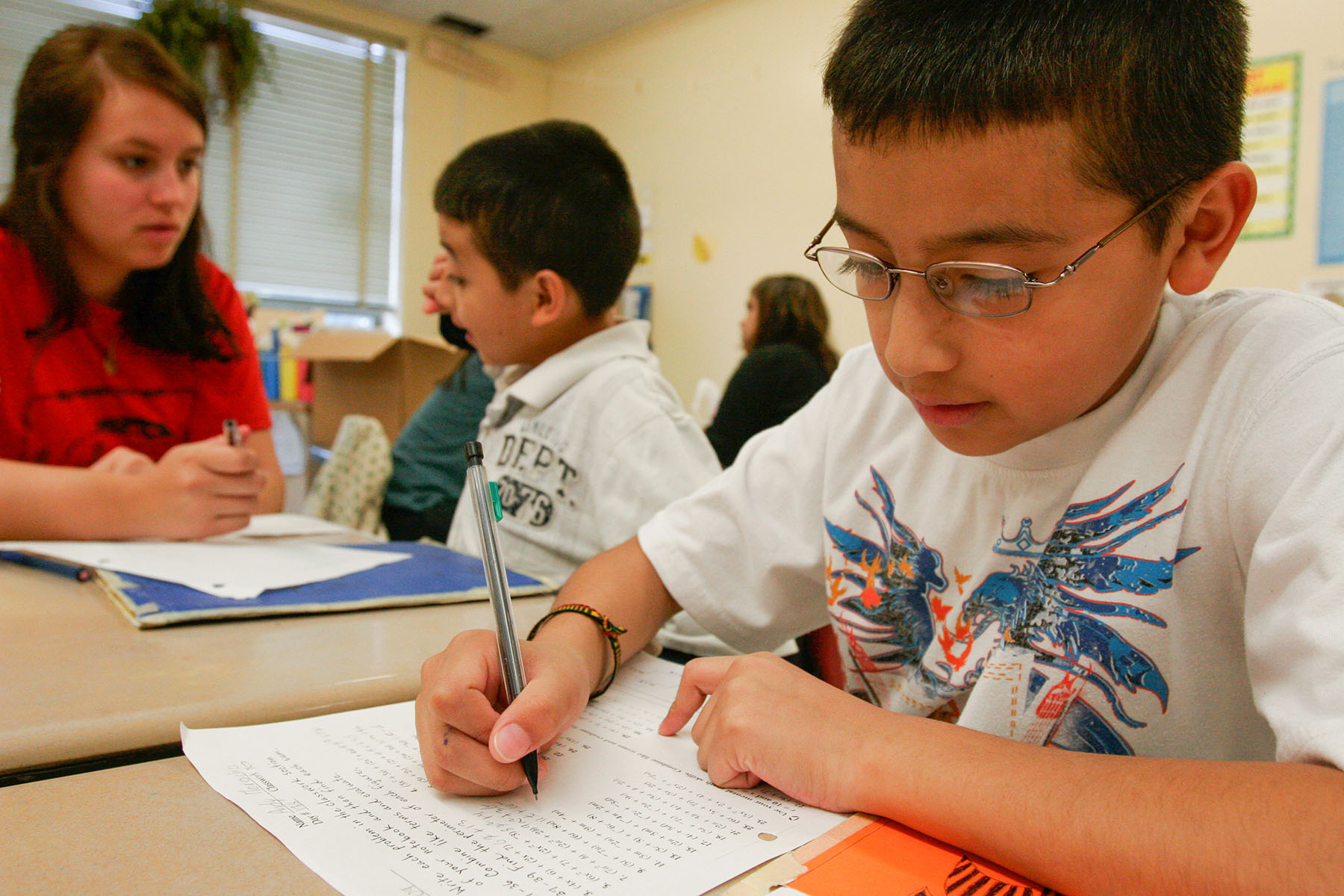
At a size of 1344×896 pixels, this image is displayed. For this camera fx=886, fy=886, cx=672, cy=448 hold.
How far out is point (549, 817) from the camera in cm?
46

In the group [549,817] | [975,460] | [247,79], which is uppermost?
[247,79]

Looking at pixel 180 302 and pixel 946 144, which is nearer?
pixel 946 144

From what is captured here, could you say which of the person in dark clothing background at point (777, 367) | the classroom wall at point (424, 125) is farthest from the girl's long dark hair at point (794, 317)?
the classroom wall at point (424, 125)

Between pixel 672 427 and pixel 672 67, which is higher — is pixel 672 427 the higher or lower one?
the lower one

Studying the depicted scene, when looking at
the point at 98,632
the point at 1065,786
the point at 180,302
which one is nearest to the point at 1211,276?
the point at 1065,786

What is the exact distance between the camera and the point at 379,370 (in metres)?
2.90

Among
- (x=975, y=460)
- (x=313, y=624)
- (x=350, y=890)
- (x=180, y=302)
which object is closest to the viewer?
(x=350, y=890)

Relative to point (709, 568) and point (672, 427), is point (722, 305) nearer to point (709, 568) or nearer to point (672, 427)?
point (672, 427)

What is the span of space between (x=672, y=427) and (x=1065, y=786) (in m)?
0.81

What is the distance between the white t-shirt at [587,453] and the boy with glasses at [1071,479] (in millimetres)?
463

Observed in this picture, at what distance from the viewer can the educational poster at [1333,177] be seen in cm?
221

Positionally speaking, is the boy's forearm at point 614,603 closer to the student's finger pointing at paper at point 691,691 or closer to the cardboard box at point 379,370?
the student's finger pointing at paper at point 691,691

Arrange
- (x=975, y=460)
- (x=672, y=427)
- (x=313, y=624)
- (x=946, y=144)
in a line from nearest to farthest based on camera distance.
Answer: (x=946, y=144) < (x=975, y=460) < (x=313, y=624) < (x=672, y=427)

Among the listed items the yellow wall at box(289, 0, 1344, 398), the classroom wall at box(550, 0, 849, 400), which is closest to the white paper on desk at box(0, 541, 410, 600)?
the yellow wall at box(289, 0, 1344, 398)
